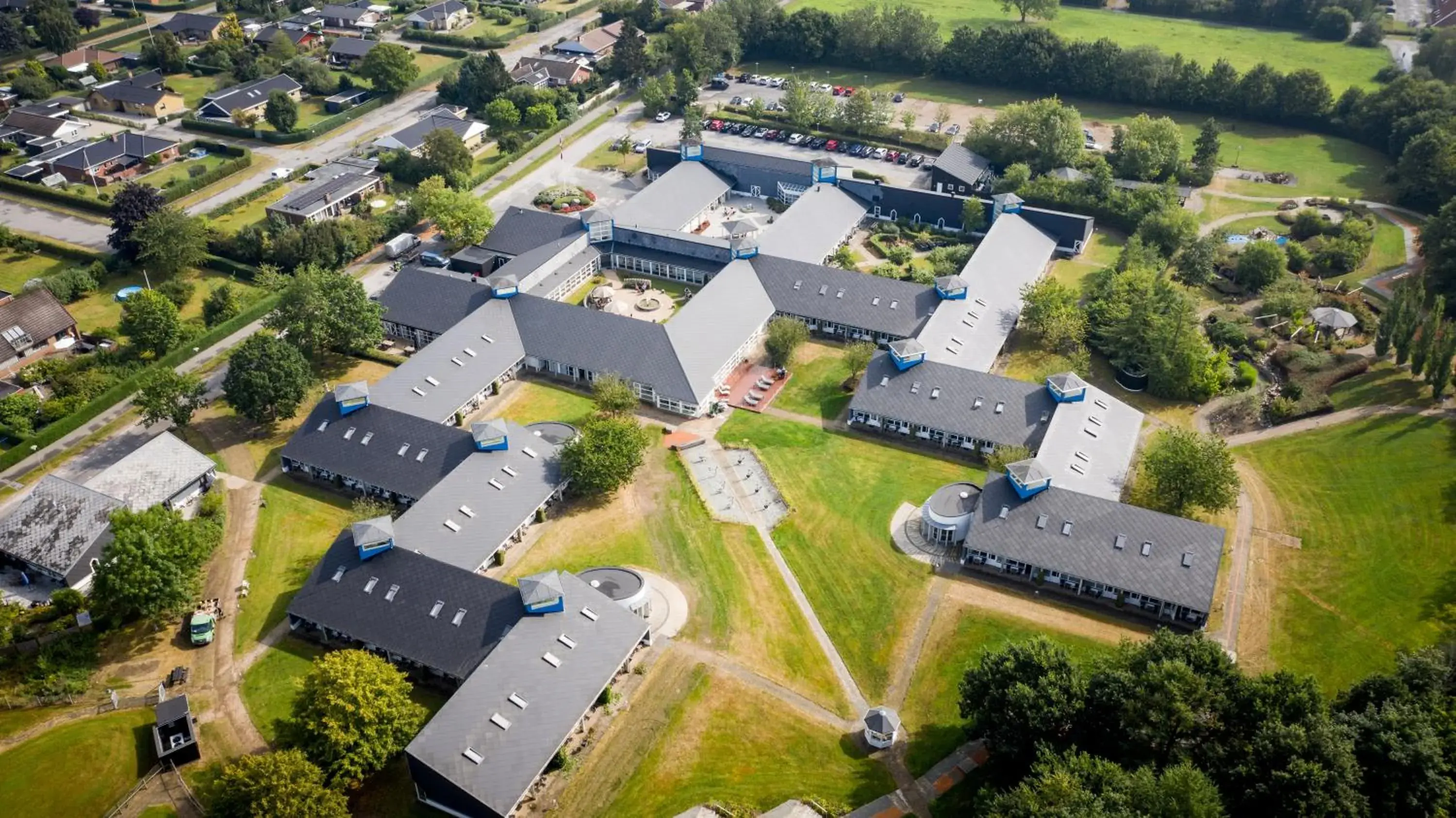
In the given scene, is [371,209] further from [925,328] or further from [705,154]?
[925,328]

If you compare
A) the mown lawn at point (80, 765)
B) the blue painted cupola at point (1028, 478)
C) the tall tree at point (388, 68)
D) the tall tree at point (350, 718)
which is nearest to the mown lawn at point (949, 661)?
the blue painted cupola at point (1028, 478)

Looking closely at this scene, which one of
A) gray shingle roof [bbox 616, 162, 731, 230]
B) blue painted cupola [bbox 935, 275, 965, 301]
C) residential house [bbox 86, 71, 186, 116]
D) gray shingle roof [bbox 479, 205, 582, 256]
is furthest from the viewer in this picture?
residential house [bbox 86, 71, 186, 116]

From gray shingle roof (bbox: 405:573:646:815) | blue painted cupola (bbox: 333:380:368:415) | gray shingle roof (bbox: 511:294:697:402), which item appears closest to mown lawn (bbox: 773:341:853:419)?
gray shingle roof (bbox: 511:294:697:402)


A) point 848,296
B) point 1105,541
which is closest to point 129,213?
point 848,296

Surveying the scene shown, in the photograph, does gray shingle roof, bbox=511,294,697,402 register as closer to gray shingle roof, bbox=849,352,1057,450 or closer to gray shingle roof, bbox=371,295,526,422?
gray shingle roof, bbox=371,295,526,422

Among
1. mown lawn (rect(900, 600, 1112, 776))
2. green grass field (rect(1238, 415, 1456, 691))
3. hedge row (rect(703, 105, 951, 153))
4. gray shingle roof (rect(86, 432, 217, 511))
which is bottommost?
hedge row (rect(703, 105, 951, 153))

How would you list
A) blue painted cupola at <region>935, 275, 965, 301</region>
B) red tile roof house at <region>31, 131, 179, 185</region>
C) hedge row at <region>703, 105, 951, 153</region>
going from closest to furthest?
blue painted cupola at <region>935, 275, 965, 301</region> < red tile roof house at <region>31, 131, 179, 185</region> < hedge row at <region>703, 105, 951, 153</region>

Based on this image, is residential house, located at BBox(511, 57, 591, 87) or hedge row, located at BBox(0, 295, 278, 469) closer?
hedge row, located at BBox(0, 295, 278, 469)

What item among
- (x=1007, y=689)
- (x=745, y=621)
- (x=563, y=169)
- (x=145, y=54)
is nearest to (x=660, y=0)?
(x=563, y=169)
